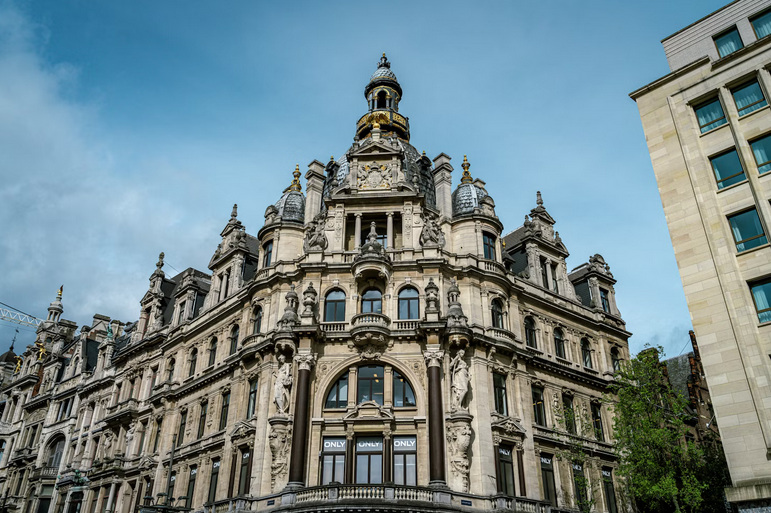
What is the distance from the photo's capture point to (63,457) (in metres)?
56.8

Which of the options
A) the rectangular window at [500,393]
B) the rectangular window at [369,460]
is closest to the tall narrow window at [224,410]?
the rectangular window at [369,460]

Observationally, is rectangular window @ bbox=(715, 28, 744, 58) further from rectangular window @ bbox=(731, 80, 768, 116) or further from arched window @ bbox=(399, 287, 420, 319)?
arched window @ bbox=(399, 287, 420, 319)

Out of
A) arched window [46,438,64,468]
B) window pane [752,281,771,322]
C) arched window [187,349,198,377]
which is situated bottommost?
window pane [752,281,771,322]

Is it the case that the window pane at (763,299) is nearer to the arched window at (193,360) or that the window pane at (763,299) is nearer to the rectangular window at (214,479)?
the rectangular window at (214,479)

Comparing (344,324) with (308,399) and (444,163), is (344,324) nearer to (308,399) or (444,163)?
(308,399)

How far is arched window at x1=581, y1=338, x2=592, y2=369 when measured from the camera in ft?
152

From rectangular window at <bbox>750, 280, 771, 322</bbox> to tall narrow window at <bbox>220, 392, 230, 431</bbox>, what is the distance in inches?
1189

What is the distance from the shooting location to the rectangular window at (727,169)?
26734mm

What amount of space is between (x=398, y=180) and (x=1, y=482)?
52.0m

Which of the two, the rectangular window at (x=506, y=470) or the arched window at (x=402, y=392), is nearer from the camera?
the rectangular window at (x=506, y=470)

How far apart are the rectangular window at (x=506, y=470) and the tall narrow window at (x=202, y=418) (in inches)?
763

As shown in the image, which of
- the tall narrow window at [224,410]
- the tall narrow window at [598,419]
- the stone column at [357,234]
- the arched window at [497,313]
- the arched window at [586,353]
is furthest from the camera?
the arched window at [586,353]

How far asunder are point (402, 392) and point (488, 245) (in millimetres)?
12116

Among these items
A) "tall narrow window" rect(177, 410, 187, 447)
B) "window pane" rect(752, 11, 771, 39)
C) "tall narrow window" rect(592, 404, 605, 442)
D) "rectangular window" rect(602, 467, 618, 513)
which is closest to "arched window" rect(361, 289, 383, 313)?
"tall narrow window" rect(177, 410, 187, 447)
